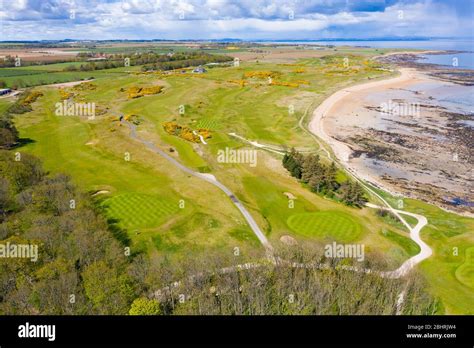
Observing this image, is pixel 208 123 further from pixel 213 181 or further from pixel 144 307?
pixel 144 307

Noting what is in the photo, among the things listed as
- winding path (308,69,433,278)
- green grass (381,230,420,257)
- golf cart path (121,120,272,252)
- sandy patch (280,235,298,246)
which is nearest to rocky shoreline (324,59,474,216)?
winding path (308,69,433,278)

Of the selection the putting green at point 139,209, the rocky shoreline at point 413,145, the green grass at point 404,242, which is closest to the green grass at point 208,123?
the rocky shoreline at point 413,145

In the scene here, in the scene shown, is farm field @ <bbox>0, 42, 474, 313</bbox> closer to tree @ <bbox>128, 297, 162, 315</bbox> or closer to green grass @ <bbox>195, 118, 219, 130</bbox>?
green grass @ <bbox>195, 118, 219, 130</bbox>

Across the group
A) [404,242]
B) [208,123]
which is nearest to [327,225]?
[404,242]
